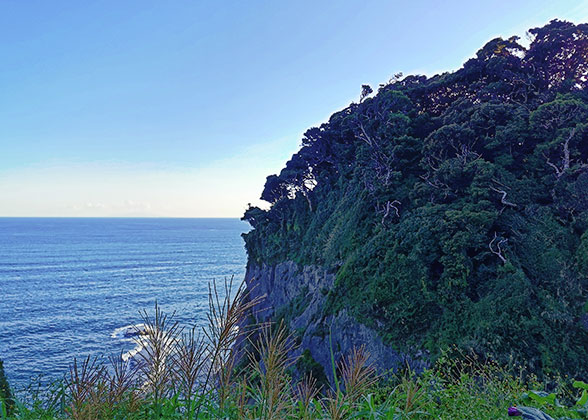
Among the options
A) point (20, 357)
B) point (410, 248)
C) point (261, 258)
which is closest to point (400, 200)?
point (410, 248)

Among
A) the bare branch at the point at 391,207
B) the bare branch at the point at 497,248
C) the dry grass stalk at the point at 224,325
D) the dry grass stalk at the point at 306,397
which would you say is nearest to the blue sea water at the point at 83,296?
the dry grass stalk at the point at 306,397

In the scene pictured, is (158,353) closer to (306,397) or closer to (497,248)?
(306,397)

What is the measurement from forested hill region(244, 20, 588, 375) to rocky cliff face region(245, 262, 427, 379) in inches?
16.8

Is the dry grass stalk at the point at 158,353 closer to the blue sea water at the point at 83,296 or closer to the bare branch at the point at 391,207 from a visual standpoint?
the blue sea water at the point at 83,296

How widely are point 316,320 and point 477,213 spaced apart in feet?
27.7

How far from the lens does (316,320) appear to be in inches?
672

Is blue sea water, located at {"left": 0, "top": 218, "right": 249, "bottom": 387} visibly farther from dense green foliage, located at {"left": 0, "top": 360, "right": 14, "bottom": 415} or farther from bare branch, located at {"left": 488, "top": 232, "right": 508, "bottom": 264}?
bare branch, located at {"left": 488, "top": 232, "right": 508, "bottom": 264}

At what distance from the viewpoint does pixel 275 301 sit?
25.2 meters

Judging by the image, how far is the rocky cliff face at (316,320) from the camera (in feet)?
42.4

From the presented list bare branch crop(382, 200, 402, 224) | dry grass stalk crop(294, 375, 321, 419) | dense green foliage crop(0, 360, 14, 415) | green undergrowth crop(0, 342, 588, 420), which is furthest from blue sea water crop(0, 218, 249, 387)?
bare branch crop(382, 200, 402, 224)

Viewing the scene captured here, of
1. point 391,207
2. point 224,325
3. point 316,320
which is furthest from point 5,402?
point 391,207

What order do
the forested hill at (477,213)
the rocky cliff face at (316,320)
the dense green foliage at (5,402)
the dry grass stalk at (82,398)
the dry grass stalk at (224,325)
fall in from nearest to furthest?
the dry grass stalk at (224,325) → the dry grass stalk at (82,398) → the dense green foliage at (5,402) → the forested hill at (477,213) → the rocky cliff face at (316,320)

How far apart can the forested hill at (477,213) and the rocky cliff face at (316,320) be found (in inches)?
16.8

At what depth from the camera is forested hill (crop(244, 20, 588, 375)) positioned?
1166cm
